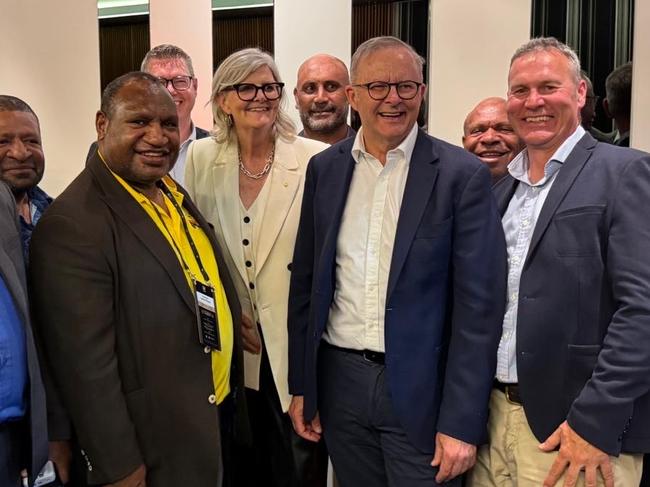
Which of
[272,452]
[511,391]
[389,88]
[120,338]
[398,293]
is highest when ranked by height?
[389,88]

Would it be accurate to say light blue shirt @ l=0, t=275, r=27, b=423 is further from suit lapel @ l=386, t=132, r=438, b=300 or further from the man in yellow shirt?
suit lapel @ l=386, t=132, r=438, b=300

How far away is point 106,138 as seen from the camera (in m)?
1.96

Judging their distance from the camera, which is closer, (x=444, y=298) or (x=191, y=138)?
(x=444, y=298)

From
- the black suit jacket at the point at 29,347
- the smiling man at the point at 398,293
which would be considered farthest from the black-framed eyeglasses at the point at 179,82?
the black suit jacket at the point at 29,347

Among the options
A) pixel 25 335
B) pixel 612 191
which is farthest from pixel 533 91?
pixel 25 335

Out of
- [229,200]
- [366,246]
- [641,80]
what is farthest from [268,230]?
[641,80]

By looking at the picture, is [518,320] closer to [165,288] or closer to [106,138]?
[165,288]

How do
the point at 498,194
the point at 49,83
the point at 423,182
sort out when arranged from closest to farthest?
the point at 423,182
the point at 498,194
the point at 49,83

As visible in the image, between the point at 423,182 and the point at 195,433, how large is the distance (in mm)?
1020

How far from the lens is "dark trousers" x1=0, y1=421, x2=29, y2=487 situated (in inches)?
64.9

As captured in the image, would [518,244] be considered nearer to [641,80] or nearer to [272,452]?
[272,452]

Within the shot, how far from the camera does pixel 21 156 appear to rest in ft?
7.45

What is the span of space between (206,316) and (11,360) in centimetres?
54

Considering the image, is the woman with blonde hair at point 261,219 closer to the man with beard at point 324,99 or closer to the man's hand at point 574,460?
the man with beard at point 324,99
